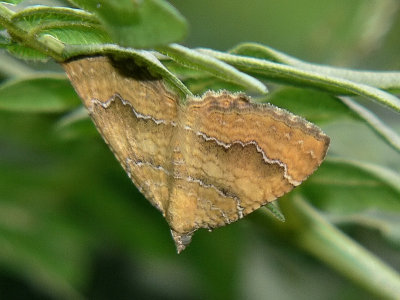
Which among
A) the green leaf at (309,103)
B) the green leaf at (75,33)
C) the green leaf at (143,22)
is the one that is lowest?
the green leaf at (309,103)

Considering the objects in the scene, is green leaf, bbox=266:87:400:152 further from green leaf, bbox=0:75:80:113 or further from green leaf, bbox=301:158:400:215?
green leaf, bbox=0:75:80:113

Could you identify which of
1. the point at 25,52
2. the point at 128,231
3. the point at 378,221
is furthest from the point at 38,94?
the point at 378,221

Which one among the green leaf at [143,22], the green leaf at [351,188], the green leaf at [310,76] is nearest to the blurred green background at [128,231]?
the green leaf at [351,188]

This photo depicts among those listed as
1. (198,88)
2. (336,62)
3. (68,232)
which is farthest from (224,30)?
(198,88)

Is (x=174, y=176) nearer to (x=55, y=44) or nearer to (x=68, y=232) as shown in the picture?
(x=55, y=44)

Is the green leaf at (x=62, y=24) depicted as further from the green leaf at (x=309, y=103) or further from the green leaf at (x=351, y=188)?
the green leaf at (x=351, y=188)

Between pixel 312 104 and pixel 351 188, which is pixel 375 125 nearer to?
pixel 312 104

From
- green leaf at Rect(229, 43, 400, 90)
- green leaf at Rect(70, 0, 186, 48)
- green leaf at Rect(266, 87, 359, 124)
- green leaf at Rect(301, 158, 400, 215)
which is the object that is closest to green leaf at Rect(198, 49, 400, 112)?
green leaf at Rect(229, 43, 400, 90)
